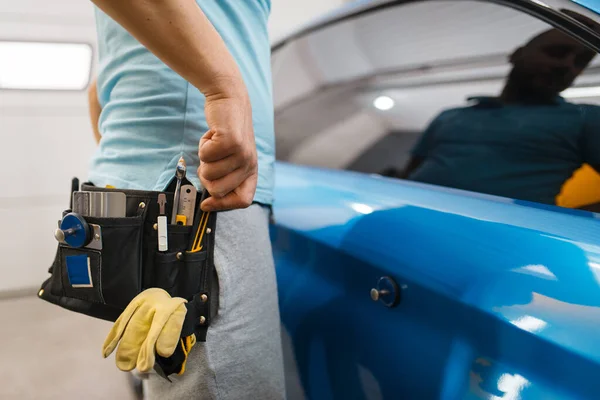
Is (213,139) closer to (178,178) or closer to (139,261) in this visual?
(178,178)

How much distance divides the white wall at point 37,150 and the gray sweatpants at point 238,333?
272 centimetres

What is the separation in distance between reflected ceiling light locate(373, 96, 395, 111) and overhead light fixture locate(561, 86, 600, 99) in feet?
1.30

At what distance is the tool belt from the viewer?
74 cm

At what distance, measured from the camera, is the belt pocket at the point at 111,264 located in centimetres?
74

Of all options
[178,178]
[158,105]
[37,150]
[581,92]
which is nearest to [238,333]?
[178,178]

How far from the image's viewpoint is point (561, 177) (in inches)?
32.9

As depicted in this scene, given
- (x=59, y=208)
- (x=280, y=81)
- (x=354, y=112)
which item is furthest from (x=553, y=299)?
(x=59, y=208)

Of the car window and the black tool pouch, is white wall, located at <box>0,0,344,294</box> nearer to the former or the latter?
the car window

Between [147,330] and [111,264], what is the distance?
5.0 inches

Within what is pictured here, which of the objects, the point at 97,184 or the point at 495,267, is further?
the point at 97,184

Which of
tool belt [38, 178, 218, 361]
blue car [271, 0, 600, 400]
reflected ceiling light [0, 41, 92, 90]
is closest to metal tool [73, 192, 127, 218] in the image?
tool belt [38, 178, 218, 361]

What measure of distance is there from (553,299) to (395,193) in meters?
0.41

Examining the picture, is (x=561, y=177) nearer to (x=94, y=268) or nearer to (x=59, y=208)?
(x=94, y=268)

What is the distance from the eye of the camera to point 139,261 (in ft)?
2.46
